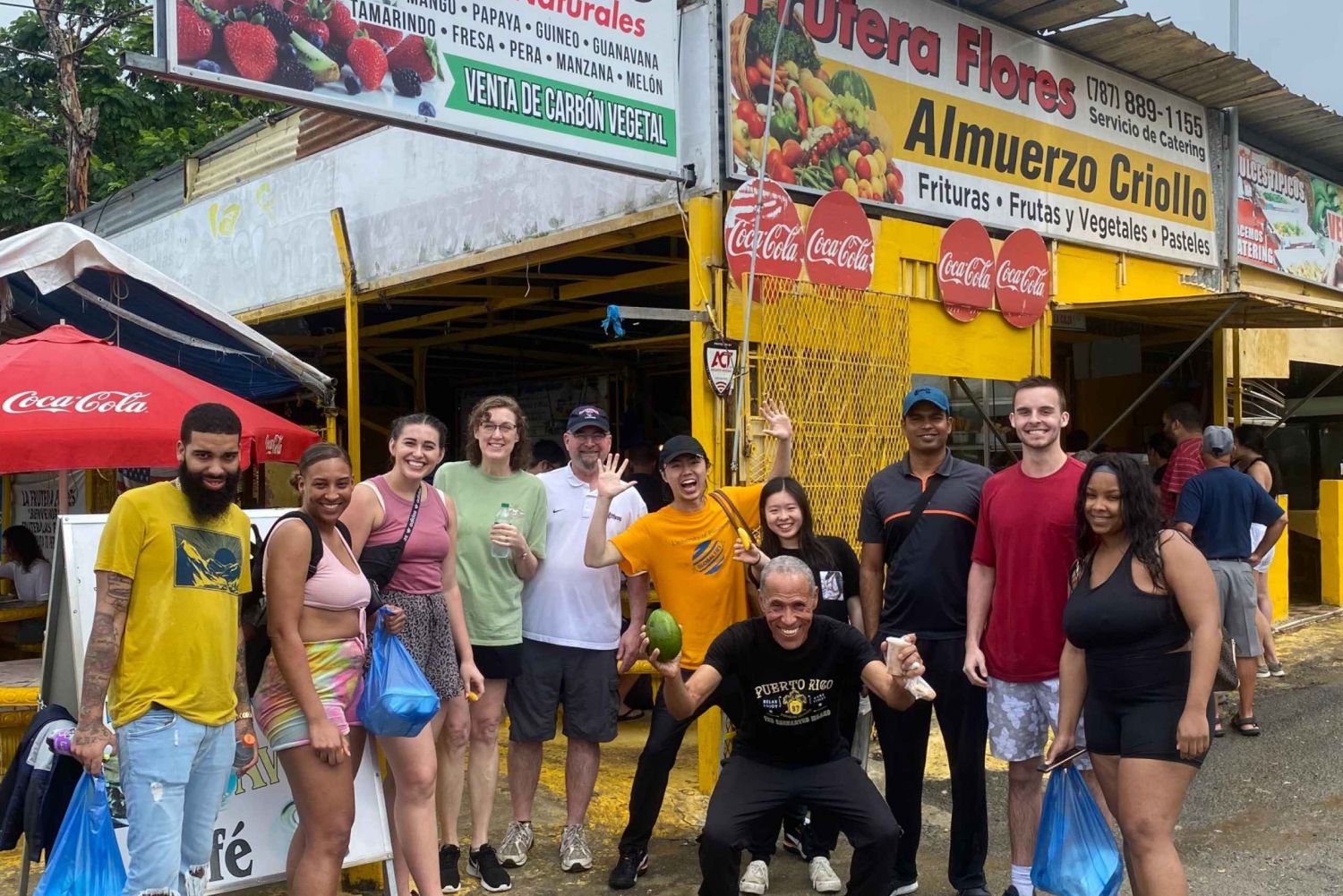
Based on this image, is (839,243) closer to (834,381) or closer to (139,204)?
(834,381)

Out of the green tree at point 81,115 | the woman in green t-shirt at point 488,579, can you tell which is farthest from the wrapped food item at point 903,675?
the green tree at point 81,115

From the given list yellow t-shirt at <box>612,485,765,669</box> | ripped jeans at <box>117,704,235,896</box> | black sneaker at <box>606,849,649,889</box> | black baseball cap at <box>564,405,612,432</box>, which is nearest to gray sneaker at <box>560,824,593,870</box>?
black sneaker at <box>606,849,649,889</box>

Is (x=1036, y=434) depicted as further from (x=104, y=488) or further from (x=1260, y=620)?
(x=104, y=488)

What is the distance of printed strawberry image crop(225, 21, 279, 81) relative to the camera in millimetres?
4523

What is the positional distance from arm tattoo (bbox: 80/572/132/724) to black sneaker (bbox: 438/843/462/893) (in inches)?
68.7

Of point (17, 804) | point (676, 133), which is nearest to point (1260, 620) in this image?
point (676, 133)

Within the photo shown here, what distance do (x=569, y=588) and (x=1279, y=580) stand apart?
8.49 metres

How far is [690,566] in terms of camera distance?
484cm

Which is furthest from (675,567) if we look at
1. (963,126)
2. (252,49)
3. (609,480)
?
(963,126)

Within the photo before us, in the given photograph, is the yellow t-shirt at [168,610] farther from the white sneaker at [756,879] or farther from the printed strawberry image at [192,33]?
the white sneaker at [756,879]

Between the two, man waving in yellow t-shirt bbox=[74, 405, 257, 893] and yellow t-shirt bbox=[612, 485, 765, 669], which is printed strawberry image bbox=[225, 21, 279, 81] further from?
yellow t-shirt bbox=[612, 485, 765, 669]

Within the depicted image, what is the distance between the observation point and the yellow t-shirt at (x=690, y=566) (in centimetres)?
483

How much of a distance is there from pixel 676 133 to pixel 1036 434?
9.66 feet

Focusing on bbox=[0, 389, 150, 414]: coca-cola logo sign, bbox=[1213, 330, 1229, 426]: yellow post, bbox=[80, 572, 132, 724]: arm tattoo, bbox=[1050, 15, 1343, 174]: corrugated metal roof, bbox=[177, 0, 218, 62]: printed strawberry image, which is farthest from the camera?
bbox=[1213, 330, 1229, 426]: yellow post
